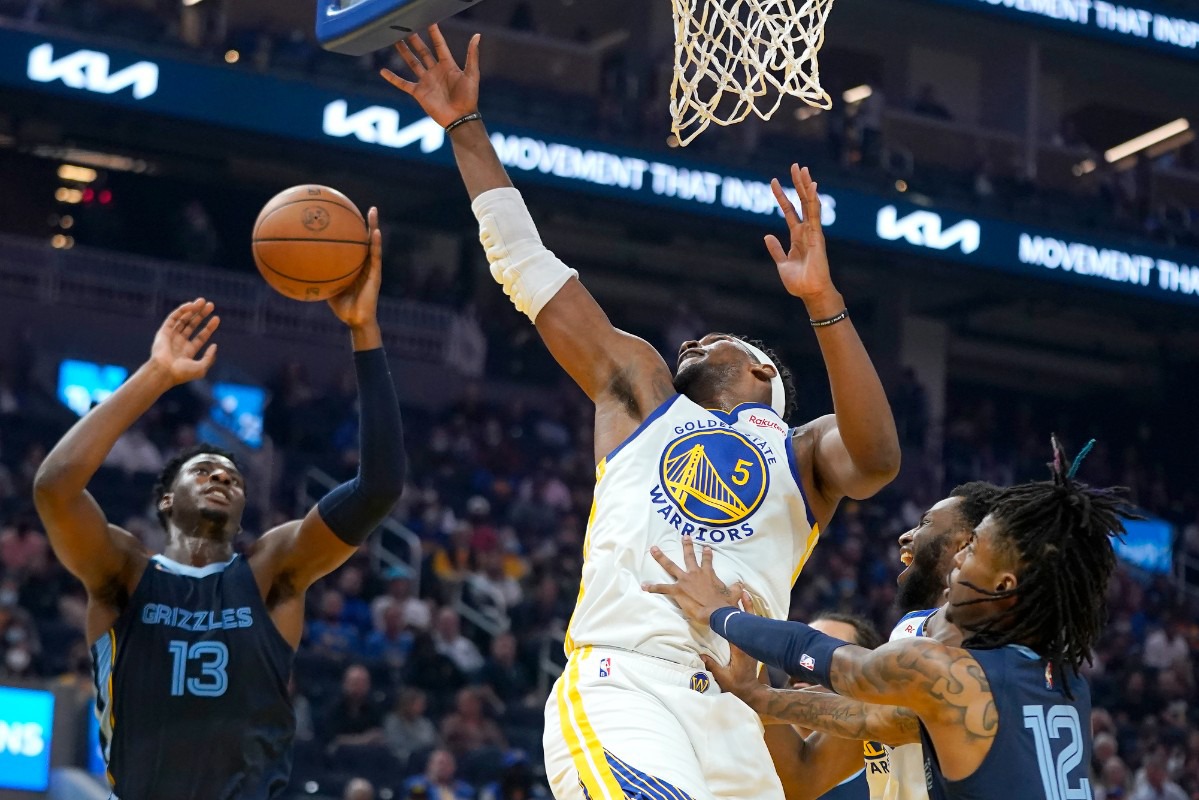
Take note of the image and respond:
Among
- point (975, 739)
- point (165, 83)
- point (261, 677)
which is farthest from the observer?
point (165, 83)

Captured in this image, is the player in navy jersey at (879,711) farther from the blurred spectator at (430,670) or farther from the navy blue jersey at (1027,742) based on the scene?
the blurred spectator at (430,670)

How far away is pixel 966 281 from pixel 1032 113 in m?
3.65

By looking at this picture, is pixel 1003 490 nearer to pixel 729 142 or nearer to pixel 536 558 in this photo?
pixel 536 558

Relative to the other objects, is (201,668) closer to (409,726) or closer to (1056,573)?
(1056,573)

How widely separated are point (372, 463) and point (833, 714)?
1559mm

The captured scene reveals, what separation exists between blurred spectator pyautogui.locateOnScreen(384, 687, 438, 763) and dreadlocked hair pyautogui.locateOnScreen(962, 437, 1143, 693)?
8.04m

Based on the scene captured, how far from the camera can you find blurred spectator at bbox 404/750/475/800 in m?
10.5

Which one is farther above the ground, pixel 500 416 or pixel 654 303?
pixel 654 303

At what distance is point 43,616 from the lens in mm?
11516

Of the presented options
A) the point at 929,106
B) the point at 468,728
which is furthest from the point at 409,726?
the point at 929,106

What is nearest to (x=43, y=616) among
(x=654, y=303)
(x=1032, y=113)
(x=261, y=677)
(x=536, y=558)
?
(x=536, y=558)

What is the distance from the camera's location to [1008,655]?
3.52 m

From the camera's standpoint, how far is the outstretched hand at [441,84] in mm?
4656

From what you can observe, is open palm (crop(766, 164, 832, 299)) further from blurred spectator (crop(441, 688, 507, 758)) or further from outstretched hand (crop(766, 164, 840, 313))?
blurred spectator (crop(441, 688, 507, 758))
